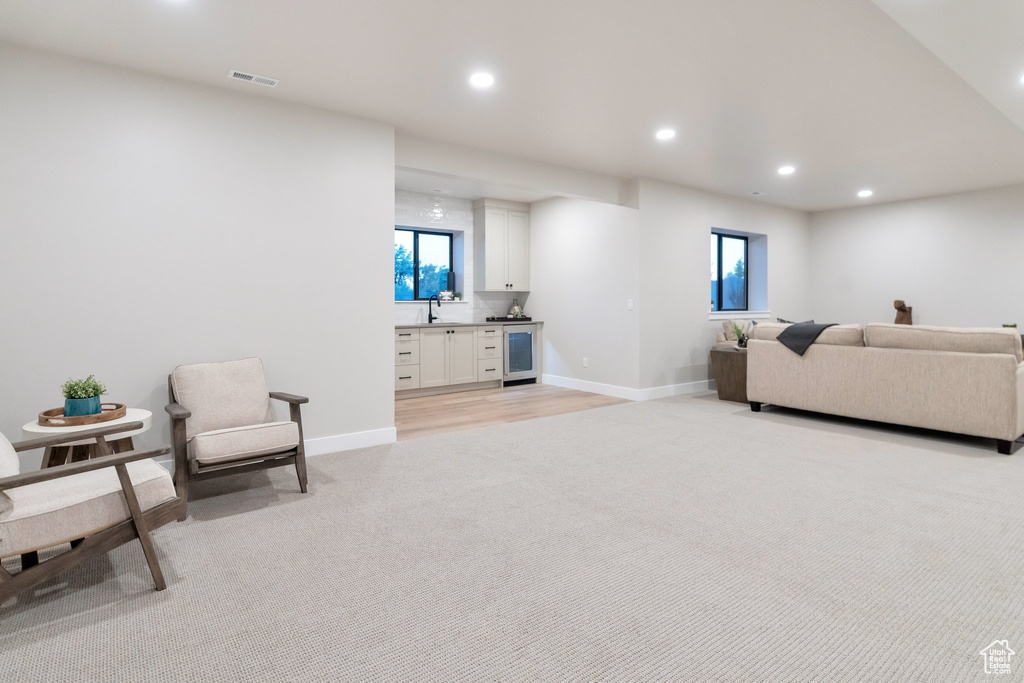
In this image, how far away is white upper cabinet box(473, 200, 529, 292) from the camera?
7469 millimetres

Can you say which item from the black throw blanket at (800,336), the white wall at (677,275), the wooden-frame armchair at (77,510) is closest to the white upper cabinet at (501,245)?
the white wall at (677,275)

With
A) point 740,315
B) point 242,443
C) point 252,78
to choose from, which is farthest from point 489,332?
point 242,443

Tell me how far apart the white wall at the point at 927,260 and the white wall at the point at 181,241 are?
22.9 ft

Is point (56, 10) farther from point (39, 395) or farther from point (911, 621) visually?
point (911, 621)

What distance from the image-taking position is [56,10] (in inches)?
105

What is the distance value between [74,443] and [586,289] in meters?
5.40

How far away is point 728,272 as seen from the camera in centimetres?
818

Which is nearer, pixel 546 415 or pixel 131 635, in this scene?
pixel 131 635

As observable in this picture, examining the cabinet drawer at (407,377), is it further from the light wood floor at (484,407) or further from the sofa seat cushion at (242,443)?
the sofa seat cushion at (242,443)

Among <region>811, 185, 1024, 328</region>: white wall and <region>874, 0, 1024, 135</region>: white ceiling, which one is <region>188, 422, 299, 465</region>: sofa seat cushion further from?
<region>811, 185, 1024, 328</region>: white wall

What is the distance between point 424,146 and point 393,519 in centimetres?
323

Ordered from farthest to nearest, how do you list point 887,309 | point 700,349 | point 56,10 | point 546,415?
1. point 887,309
2. point 700,349
3. point 546,415
4. point 56,10

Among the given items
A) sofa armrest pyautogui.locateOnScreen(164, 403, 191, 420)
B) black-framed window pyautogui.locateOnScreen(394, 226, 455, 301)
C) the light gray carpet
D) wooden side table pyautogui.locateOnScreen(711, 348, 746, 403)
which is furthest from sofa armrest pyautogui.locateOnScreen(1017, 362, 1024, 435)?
black-framed window pyautogui.locateOnScreen(394, 226, 455, 301)

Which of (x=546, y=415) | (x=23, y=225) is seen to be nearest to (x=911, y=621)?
(x=546, y=415)
